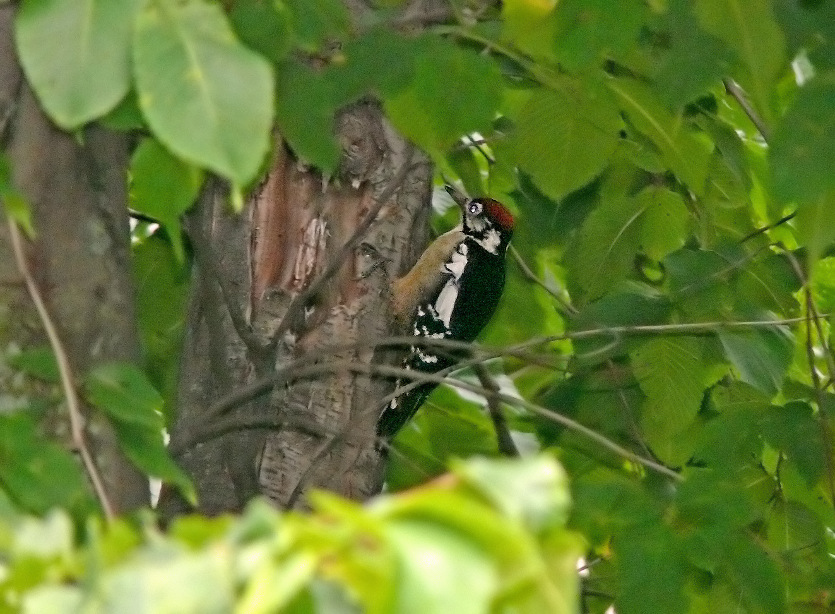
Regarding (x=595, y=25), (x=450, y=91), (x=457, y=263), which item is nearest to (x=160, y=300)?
(x=457, y=263)

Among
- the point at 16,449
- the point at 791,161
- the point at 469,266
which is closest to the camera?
the point at 16,449

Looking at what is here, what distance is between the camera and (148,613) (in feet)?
1.70

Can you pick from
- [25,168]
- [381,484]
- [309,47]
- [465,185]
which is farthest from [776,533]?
[25,168]

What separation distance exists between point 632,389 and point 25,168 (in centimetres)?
135

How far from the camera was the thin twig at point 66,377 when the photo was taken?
1.00 m

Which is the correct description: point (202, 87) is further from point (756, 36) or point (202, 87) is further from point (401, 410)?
point (401, 410)

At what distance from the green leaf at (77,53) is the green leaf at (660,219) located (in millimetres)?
1475

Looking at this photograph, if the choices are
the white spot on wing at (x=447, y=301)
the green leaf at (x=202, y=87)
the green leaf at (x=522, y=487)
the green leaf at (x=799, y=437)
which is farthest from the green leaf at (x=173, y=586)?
the white spot on wing at (x=447, y=301)

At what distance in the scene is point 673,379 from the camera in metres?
2.00

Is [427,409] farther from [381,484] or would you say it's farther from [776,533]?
[776,533]

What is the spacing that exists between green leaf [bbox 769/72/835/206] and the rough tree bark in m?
0.69

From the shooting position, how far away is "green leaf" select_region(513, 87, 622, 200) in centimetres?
178

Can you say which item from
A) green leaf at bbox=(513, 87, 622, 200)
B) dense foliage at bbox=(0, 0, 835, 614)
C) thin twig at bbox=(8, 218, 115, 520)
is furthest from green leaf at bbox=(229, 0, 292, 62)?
green leaf at bbox=(513, 87, 622, 200)

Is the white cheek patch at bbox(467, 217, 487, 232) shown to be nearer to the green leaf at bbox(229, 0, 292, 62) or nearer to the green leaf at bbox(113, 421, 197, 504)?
the green leaf at bbox(229, 0, 292, 62)
